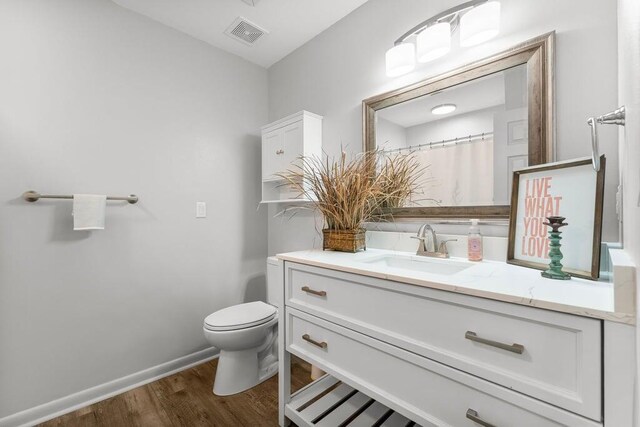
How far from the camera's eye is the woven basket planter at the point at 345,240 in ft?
4.84

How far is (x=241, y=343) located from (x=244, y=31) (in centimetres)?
209

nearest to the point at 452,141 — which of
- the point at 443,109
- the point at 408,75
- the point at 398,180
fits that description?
the point at 443,109

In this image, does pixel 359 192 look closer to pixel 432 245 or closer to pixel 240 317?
pixel 432 245

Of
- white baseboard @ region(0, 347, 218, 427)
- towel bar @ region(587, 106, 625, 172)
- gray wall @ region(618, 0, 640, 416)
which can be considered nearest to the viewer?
gray wall @ region(618, 0, 640, 416)

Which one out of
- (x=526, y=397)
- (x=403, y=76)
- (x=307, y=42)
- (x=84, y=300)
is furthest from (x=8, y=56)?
(x=526, y=397)

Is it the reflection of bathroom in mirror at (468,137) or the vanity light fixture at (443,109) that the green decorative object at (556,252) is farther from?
the vanity light fixture at (443,109)

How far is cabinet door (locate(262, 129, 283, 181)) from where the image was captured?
209 centimetres

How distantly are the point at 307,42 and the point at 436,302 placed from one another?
81.5 inches

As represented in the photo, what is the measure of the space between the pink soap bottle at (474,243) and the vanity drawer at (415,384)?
0.55 metres

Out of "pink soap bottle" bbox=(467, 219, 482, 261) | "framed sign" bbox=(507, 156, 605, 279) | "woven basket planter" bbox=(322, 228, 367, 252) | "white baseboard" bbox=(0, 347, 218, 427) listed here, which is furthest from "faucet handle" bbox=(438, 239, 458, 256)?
"white baseboard" bbox=(0, 347, 218, 427)

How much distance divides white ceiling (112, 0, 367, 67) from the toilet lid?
1.94 meters

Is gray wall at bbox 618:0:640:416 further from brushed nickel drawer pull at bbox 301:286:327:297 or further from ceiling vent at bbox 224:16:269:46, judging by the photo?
ceiling vent at bbox 224:16:269:46

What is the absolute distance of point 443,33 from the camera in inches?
52.1

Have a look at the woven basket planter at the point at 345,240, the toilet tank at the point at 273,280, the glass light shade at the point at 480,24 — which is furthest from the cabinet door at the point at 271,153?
the glass light shade at the point at 480,24
